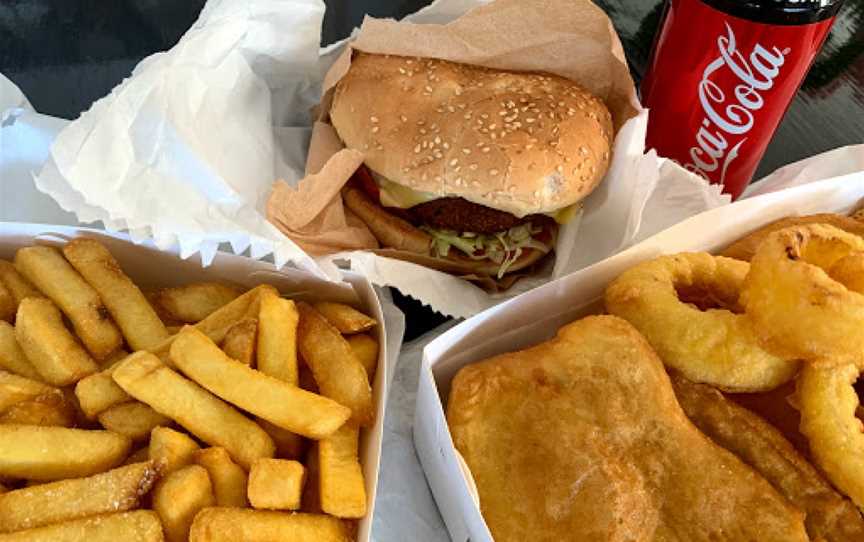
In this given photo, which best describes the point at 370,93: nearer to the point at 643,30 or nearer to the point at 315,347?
the point at 315,347

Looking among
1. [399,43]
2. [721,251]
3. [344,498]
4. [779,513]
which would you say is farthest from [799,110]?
[344,498]

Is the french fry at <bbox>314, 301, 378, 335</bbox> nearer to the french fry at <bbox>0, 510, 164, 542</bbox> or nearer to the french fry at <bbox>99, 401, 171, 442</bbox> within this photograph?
the french fry at <bbox>99, 401, 171, 442</bbox>

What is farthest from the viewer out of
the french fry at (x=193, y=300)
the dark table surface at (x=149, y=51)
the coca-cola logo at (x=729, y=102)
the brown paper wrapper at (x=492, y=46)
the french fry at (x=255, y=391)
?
the dark table surface at (x=149, y=51)

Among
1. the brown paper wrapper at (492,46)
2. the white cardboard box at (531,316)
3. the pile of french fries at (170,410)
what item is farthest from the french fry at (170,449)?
the brown paper wrapper at (492,46)

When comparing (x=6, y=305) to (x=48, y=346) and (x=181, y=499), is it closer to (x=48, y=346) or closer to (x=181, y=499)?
(x=48, y=346)

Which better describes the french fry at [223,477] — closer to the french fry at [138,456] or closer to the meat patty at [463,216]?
the french fry at [138,456]

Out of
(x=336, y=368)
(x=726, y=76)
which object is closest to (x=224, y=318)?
(x=336, y=368)

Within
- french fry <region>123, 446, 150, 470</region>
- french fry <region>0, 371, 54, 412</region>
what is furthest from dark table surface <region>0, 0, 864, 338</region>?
french fry <region>123, 446, 150, 470</region>
